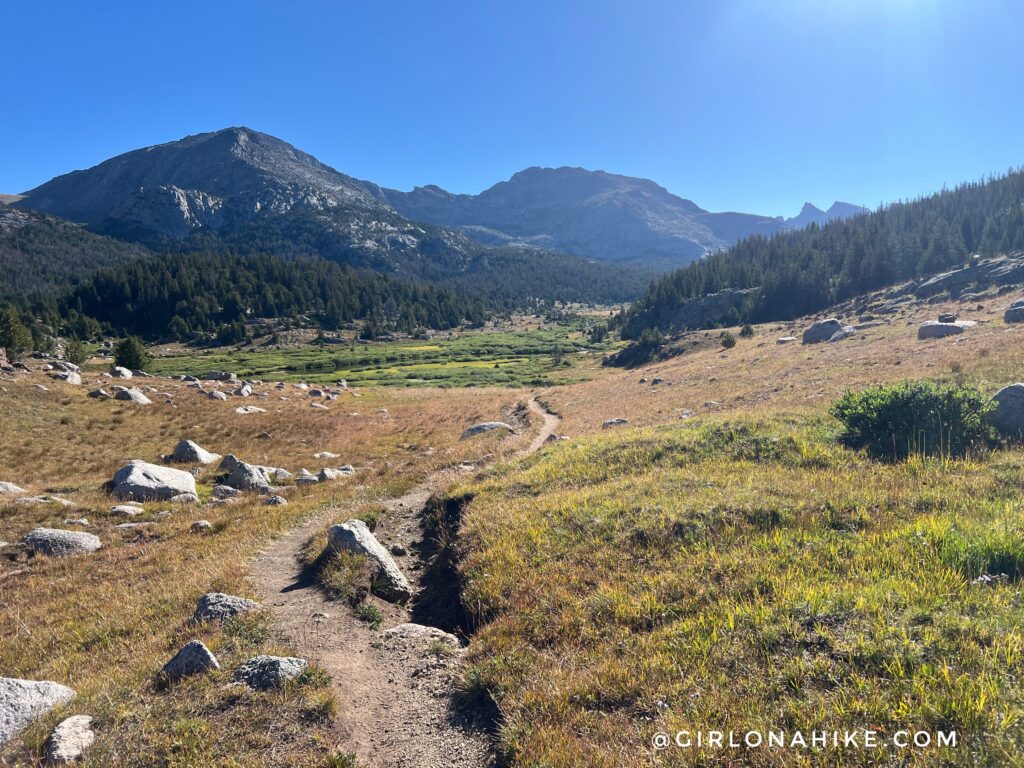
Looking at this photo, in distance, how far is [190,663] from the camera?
6.84 meters

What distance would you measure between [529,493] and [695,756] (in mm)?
9400

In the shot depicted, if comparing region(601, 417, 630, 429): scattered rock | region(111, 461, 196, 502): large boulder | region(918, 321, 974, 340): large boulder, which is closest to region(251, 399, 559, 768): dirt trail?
region(111, 461, 196, 502): large boulder

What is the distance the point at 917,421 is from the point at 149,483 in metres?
26.9

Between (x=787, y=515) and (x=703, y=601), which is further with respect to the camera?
(x=787, y=515)

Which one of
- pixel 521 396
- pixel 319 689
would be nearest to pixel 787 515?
pixel 319 689

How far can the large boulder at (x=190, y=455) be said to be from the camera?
79.3ft

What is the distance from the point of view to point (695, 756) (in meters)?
4.51

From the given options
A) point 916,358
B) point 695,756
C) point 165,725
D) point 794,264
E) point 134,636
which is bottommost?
point 134,636

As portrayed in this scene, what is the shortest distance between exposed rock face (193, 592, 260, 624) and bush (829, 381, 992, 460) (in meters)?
15.4

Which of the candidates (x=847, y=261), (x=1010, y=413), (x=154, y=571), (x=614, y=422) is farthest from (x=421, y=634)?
(x=847, y=261)

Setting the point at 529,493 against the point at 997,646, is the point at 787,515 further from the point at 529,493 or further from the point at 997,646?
the point at 529,493

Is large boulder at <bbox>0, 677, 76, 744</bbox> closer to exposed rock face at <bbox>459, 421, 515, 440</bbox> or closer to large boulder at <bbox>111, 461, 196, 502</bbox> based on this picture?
large boulder at <bbox>111, 461, 196, 502</bbox>

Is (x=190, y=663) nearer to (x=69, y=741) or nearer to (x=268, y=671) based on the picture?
(x=268, y=671)

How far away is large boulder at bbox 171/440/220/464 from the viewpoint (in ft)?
79.3
